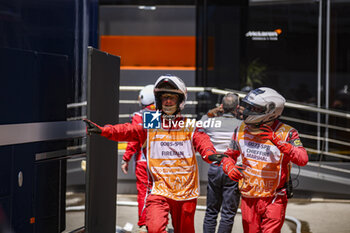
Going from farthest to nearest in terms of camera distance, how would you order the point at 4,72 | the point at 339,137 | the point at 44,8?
the point at 339,137 < the point at 44,8 < the point at 4,72

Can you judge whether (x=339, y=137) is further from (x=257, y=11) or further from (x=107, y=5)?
(x=107, y=5)

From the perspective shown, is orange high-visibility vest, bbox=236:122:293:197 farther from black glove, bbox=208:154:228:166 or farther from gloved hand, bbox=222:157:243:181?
black glove, bbox=208:154:228:166

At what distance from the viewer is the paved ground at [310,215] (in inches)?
254

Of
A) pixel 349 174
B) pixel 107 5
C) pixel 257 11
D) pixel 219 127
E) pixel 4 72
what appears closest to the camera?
pixel 4 72

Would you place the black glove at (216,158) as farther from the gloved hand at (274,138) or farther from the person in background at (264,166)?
the gloved hand at (274,138)

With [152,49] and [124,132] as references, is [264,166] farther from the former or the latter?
[152,49]

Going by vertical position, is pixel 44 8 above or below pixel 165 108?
above

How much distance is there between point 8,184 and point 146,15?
28.8 ft

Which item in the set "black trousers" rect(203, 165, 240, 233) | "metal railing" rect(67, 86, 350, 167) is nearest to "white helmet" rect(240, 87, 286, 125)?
"black trousers" rect(203, 165, 240, 233)

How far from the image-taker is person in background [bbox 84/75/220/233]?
4.25 meters

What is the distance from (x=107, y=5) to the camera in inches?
474

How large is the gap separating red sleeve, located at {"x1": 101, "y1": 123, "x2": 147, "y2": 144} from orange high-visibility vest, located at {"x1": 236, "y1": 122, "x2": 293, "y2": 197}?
891 mm

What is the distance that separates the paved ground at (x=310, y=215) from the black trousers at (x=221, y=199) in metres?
0.82

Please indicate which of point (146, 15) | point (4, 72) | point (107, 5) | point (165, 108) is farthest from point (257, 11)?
point (4, 72)
